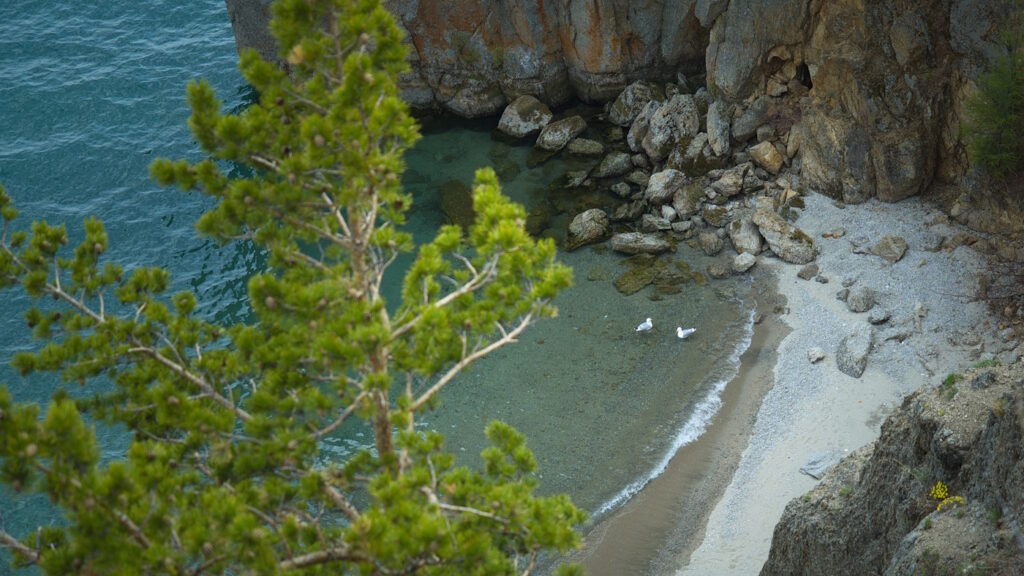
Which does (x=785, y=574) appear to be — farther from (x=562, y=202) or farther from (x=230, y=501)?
(x=562, y=202)

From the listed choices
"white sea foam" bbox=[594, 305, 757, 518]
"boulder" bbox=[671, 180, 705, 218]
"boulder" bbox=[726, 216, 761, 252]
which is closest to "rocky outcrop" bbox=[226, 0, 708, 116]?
"boulder" bbox=[671, 180, 705, 218]

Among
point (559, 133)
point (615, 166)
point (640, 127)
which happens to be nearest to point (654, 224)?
point (615, 166)

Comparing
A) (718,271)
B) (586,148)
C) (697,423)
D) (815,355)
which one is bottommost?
(697,423)

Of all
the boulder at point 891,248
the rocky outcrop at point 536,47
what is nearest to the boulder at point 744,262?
the boulder at point 891,248

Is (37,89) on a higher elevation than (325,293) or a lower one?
lower

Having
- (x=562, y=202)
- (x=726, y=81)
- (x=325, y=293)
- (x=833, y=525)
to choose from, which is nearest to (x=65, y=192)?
(x=562, y=202)

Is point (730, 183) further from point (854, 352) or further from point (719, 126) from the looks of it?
point (854, 352)
